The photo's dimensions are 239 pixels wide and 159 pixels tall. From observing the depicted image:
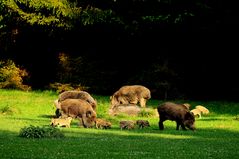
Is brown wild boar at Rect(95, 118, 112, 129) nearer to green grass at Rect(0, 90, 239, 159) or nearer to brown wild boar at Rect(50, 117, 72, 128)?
green grass at Rect(0, 90, 239, 159)

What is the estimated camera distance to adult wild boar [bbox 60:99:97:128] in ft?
107

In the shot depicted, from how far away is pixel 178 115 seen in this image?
32.8m

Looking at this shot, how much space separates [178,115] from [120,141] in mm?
8628

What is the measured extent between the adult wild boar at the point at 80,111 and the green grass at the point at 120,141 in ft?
3.59

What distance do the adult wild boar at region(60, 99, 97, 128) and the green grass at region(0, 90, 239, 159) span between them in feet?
3.59

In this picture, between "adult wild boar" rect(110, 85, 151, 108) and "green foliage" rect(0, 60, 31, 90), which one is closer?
"adult wild boar" rect(110, 85, 151, 108)

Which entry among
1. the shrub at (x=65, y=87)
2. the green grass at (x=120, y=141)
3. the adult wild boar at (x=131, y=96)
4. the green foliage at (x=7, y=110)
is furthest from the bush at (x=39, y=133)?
the shrub at (x=65, y=87)

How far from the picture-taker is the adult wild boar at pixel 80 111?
3275 centimetres

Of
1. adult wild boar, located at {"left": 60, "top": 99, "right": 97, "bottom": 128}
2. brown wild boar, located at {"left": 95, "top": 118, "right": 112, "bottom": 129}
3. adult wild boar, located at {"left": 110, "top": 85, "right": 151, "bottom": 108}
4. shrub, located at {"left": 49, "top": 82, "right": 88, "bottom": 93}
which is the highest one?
shrub, located at {"left": 49, "top": 82, "right": 88, "bottom": 93}

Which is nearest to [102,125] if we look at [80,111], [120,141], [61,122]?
[80,111]

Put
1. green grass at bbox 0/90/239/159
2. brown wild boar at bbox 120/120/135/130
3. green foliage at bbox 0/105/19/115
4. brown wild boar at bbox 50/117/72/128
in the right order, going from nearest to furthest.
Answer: green grass at bbox 0/90/239/159, brown wild boar at bbox 50/117/72/128, brown wild boar at bbox 120/120/135/130, green foliage at bbox 0/105/19/115

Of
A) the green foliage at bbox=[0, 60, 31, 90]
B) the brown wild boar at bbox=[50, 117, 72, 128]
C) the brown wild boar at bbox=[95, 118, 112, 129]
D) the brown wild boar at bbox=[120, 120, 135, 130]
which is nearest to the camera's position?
the brown wild boar at bbox=[50, 117, 72, 128]

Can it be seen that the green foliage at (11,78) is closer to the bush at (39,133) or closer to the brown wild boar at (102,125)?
the brown wild boar at (102,125)

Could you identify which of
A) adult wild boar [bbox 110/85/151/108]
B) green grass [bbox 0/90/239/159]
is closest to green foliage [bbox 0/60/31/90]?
green grass [bbox 0/90/239/159]
